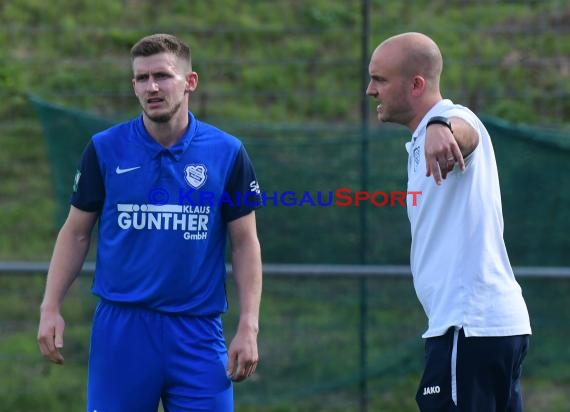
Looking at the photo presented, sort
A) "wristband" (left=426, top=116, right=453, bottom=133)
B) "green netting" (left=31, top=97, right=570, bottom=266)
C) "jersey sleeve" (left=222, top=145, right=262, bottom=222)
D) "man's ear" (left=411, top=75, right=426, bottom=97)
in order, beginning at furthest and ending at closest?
1. "green netting" (left=31, top=97, right=570, bottom=266)
2. "jersey sleeve" (left=222, top=145, right=262, bottom=222)
3. "man's ear" (left=411, top=75, right=426, bottom=97)
4. "wristband" (left=426, top=116, right=453, bottom=133)

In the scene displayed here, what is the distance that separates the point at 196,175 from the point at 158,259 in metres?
0.37

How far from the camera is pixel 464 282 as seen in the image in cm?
416

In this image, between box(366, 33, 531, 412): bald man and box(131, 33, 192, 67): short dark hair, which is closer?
box(366, 33, 531, 412): bald man

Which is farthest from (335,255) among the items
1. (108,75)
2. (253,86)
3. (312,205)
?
(108,75)

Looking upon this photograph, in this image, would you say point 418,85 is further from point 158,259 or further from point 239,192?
point 158,259

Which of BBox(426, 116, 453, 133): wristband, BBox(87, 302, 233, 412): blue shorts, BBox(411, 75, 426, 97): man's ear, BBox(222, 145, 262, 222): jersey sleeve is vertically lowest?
BBox(87, 302, 233, 412): blue shorts

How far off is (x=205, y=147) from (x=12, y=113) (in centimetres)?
425

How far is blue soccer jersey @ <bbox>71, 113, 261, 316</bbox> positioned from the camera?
4.52 metres

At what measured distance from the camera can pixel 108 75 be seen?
9.09 m

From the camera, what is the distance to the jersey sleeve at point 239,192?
461 cm

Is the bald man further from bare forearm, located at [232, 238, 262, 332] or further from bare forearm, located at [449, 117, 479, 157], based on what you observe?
bare forearm, located at [232, 238, 262, 332]

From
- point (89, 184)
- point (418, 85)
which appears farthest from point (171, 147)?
point (418, 85)

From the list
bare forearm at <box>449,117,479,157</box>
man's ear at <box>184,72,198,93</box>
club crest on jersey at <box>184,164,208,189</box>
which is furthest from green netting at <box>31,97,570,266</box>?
bare forearm at <box>449,117,479,157</box>

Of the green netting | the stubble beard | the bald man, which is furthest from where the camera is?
the green netting
